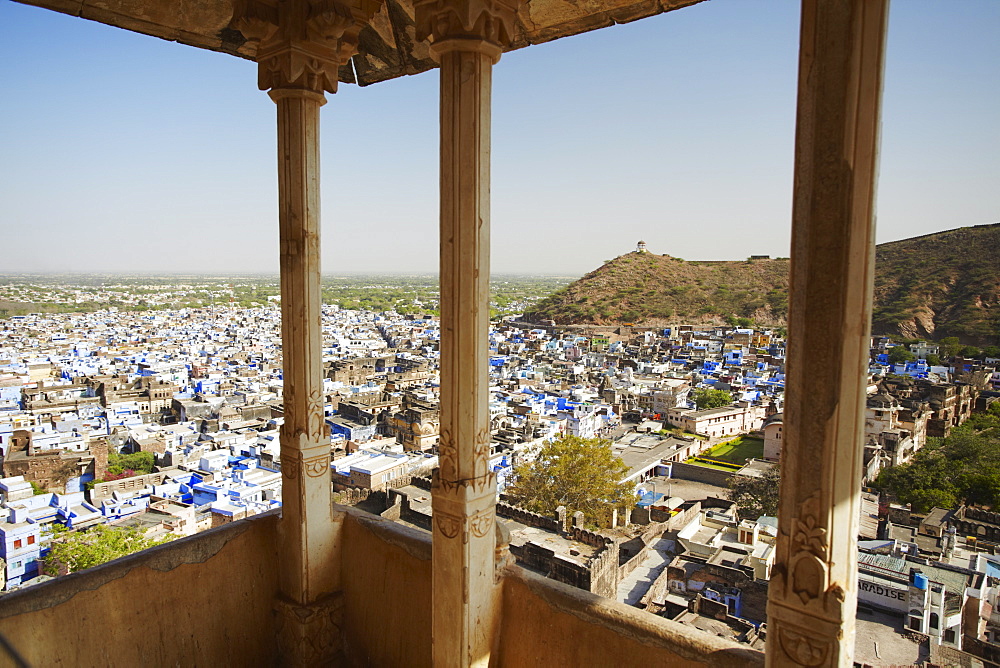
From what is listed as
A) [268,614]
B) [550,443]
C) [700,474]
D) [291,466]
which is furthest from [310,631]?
[700,474]

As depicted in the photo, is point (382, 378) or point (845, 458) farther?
point (382, 378)

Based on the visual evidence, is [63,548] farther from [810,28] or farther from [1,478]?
[810,28]

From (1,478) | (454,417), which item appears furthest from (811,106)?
(1,478)

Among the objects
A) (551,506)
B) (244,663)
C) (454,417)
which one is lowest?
(551,506)

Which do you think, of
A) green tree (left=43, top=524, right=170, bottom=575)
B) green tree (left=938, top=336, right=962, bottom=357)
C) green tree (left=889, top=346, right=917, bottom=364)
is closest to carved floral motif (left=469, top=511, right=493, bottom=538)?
green tree (left=43, top=524, right=170, bottom=575)

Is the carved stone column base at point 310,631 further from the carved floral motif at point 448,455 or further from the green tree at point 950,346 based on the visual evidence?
the green tree at point 950,346

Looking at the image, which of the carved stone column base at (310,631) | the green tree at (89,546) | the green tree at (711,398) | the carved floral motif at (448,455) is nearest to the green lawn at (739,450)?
the green tree at (711,398)
